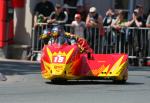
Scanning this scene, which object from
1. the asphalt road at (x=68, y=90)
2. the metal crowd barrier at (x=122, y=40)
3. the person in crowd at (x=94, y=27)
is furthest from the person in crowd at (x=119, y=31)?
the asphalt road at (x=68, y=90)

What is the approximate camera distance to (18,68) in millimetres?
19750

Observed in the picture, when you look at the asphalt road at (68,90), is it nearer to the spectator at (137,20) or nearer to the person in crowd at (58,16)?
the person in crowd at (58,16)

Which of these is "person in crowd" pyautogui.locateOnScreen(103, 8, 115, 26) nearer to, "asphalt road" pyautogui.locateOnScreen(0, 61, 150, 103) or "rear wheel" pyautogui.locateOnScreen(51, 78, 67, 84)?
"asphalt road" pyautogui.locateOnScreen(0, 61, 150, 103)

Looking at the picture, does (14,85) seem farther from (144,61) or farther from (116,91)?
(144,61)

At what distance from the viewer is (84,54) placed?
16.4 metres

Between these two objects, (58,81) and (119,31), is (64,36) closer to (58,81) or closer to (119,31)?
(58,81)

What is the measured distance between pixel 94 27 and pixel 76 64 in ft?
21.4

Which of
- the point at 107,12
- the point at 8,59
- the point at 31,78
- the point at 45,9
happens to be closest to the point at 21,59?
the point at 8,59

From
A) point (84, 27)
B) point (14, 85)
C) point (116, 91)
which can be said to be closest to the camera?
point (116, 91)

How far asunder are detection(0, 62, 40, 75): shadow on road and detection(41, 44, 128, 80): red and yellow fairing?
256 cm

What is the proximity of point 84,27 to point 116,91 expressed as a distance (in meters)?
7.94

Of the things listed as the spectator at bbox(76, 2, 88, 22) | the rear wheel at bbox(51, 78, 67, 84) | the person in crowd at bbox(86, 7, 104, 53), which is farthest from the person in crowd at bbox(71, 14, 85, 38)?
the rear wheel at bbox(51, 78, 67, 84)

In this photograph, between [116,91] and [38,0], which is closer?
[116,91]

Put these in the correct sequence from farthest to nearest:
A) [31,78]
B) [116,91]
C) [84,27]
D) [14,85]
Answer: [84,27] → [31,78] → [14,85] → [116,91]
